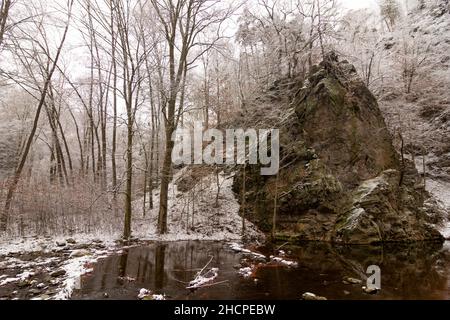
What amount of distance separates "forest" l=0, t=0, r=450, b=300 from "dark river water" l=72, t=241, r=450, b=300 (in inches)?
Result: 2.5

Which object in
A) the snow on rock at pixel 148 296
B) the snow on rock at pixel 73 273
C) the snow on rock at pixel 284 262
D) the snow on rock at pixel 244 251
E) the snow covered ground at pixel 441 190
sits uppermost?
the snow covered ground at pixel 441 190

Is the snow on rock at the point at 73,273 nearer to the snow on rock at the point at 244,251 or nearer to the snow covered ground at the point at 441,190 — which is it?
the snow on rock at the point at 244,251

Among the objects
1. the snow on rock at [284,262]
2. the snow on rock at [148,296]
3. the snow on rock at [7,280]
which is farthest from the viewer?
the snow on rock at [284,262]

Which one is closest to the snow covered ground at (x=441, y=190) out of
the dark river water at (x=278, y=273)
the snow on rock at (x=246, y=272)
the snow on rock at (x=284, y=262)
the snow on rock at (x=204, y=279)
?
the dark river water at (x=278, y=273)

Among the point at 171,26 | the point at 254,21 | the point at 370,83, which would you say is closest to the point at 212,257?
the point at 171,26

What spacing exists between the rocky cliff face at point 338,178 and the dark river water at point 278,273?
56.6 inches

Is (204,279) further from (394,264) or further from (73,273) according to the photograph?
(394,264)

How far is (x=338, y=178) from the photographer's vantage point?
1445 cm

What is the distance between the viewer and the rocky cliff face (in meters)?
12.9

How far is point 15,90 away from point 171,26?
618 inches

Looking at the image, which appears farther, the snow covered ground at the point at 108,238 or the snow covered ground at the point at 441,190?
the snow covered ground at the point at 441,190

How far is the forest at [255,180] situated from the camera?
25.8 ft

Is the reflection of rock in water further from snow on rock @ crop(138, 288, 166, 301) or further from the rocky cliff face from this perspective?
snow on rock @ crop(138, 288, 166, 301)
